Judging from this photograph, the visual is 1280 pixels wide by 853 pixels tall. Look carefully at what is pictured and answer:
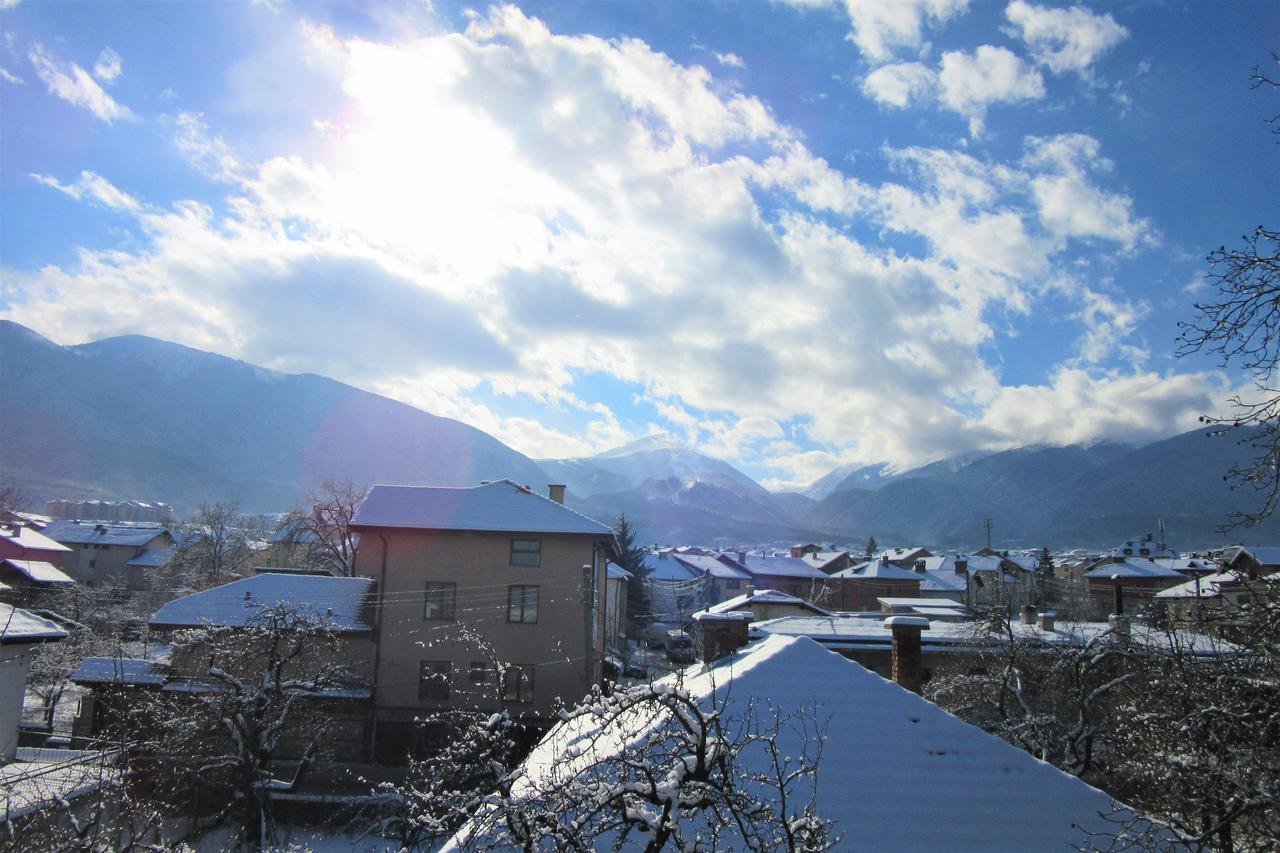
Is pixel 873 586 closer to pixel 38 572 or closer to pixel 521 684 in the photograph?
pixel 521 684

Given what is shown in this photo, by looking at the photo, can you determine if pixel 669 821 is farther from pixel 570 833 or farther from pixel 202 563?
pixel 202 563

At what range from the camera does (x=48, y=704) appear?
31.2 metres

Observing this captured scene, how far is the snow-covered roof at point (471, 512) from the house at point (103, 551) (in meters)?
57.9

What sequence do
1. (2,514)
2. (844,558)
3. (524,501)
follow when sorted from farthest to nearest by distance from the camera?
(844,558), (2,514), (524,501)

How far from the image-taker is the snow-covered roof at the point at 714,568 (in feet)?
298

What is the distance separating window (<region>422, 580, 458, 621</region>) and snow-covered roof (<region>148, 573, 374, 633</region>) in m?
2.24

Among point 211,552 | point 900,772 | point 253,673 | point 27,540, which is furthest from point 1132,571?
point 27,540

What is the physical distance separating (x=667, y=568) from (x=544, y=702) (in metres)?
62.1

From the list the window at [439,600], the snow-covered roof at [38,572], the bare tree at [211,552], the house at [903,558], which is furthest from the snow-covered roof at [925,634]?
the house at [903,558]

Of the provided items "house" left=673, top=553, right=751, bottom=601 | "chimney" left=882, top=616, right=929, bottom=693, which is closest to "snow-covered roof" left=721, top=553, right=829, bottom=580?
"house" left=673, top=553, right=751, bottom=601

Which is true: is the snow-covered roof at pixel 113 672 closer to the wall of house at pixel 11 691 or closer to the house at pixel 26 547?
the wall of house at pixel 11 691

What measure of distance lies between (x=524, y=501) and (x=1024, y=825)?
2664cm

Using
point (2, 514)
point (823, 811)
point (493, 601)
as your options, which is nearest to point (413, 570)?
point (493, 601)

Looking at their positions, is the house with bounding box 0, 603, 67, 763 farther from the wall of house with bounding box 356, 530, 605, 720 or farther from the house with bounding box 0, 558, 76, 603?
the house with bounding box 0, 558, 76, 603
